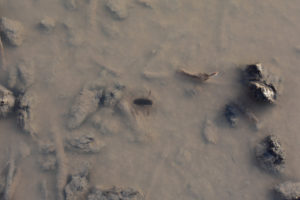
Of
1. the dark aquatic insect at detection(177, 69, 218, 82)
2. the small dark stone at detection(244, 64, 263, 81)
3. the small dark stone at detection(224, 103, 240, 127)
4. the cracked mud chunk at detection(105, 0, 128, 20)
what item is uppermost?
the cracked mud chunk at detection(105, 0, 128, 20)

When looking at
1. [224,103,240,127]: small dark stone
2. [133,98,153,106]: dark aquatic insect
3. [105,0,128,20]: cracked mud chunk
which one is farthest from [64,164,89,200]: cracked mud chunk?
[105,0,128,20]: cracked mud chunk

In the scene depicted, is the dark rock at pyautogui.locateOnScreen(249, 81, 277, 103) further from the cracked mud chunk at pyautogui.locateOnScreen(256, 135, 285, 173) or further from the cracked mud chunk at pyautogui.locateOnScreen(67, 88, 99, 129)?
the cracked mud chunk at pyautogui.locateOnScreen(67, 88, 99, 129)

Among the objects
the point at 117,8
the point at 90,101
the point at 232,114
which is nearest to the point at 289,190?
the point at 232,114

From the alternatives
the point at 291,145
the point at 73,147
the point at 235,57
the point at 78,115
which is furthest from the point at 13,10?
the point at 291,145

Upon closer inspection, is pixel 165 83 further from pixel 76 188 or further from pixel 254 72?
pixel 76 188

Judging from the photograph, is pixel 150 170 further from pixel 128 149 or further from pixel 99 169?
pixel 99 169

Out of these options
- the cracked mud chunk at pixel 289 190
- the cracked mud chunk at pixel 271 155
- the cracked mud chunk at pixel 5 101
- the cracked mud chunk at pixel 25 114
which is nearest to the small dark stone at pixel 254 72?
the cracked mud chunk at pixel 271 155
